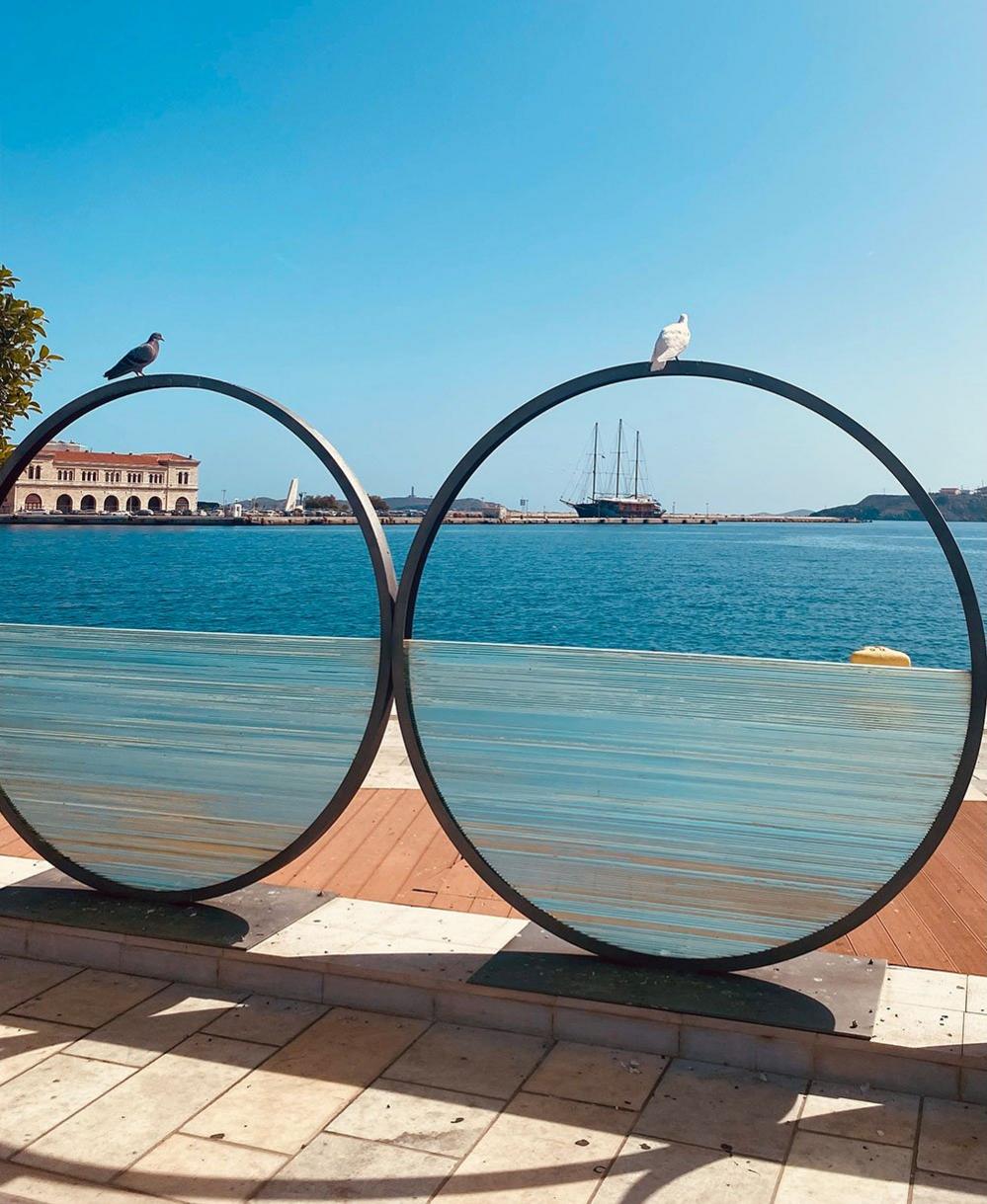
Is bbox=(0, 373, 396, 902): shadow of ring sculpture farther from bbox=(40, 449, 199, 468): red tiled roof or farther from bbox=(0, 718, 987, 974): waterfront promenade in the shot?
bbox=(40, 449, 199, 468): red tiled roof

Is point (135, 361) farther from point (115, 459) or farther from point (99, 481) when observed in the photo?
point (99, 481)

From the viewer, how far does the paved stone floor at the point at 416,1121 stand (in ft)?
7.93

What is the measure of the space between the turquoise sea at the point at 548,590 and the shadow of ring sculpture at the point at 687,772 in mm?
31247

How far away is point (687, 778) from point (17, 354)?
141 inches

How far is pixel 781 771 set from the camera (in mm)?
3174

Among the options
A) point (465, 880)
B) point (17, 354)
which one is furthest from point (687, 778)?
point (17, 354)

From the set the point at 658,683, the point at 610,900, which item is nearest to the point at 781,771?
the point at 658,683

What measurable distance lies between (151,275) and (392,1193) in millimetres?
93503

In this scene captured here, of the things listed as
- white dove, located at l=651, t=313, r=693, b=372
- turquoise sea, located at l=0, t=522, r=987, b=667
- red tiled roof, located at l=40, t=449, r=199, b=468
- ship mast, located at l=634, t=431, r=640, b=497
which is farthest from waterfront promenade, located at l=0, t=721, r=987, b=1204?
ship mast, located at l=634, t=431, r=640, b=497

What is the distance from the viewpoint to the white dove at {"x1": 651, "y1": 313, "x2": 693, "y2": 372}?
127 inches

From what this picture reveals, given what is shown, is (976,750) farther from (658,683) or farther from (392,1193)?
(392,1193)

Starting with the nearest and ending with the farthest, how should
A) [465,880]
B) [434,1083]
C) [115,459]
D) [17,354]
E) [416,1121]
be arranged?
1. [416,1121]
2. [434,1083]
3. [465,880]
4. [17,354]
5. [115,459]

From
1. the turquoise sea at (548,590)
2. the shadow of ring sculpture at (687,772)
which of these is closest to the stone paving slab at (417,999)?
the shadow of ring sculpture at (687,772)

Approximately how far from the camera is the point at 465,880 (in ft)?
14.4
